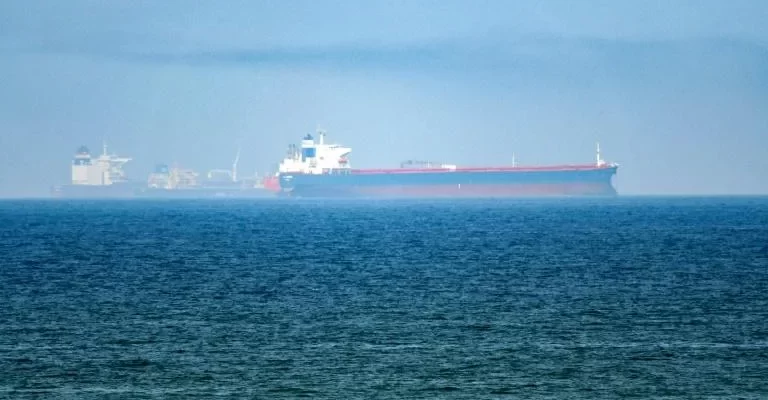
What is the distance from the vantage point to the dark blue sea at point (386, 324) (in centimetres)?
1961

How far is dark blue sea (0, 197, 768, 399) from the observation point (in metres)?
19.6

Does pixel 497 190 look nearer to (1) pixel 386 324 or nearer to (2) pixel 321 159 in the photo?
(2) pixel 321 159

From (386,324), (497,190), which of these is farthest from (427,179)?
(386,324)

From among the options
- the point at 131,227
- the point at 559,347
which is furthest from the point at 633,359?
the point at 131,227

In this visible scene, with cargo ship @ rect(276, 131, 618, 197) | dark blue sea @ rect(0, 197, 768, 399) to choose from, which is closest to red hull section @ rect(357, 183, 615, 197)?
cargo ship @ rect(276, 131, 618, 197)

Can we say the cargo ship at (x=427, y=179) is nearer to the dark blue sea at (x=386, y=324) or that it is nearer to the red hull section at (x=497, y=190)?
the red hull section at (x=497, y=190)

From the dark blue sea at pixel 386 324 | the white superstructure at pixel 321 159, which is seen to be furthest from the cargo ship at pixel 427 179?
the dark blue sea at pixel 386 324

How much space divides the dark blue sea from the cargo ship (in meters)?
117

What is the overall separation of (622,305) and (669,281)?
7143mm

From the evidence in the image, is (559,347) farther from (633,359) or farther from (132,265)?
(132,265)

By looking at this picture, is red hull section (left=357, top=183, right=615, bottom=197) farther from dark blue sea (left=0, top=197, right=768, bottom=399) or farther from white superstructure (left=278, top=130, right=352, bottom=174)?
dark blue sea (left=0, top=197, right=768, bottom=399)

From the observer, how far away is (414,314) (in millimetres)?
28422

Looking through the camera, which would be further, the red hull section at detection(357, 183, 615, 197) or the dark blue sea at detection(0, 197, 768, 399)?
the red hull section at detection(357, 183, 615, 197)

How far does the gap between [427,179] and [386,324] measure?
496 feet
